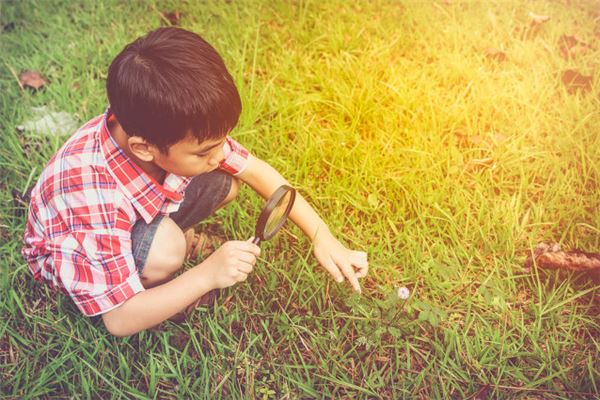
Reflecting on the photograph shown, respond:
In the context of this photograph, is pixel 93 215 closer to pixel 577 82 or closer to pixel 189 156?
pixel 189 156

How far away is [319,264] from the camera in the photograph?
2.14 metres

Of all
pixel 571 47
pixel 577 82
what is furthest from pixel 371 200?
pixel 571 47

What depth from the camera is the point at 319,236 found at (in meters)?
→ 2.00

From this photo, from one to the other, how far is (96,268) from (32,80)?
1.74 metres

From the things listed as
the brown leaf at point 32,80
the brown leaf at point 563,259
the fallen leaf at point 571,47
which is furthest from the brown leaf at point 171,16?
the brown leaf at point 563,259

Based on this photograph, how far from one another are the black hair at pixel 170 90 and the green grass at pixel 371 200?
76cm

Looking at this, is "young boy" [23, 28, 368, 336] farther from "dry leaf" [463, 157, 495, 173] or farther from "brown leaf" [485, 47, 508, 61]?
"brown leaf" [485, 47, 508, 61]

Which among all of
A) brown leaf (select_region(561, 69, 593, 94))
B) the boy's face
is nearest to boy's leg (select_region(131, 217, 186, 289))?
the boy's face

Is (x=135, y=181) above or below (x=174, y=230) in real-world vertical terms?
above

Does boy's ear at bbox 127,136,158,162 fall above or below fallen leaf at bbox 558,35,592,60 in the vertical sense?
above

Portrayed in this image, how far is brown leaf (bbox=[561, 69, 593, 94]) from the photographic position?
2696mm

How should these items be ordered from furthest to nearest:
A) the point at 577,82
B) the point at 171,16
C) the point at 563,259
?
1. the point at 171,16
2. the point at 577,82
3. the point at 563,259

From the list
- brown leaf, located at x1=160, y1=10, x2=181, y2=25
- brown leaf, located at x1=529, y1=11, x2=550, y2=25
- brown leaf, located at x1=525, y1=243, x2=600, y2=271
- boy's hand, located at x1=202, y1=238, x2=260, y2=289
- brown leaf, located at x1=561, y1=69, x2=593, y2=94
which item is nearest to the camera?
boy's hand, located at x1=202, y1=238, x2=260, y2=289

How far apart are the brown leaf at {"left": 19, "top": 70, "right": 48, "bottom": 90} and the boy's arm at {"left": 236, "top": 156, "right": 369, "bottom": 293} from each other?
1521 mm
